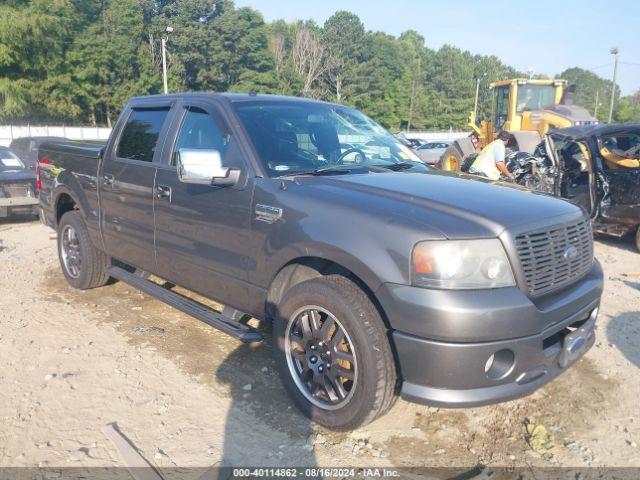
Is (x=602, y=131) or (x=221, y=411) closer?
(x=221, y=411)

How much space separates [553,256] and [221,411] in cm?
223

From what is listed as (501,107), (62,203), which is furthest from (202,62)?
(62,203)

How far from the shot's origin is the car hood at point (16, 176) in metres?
10.1

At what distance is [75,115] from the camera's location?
4444 centimetres

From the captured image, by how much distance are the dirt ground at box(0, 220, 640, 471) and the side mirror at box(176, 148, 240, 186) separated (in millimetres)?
1436

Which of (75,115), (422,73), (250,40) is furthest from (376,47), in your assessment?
(75,115)

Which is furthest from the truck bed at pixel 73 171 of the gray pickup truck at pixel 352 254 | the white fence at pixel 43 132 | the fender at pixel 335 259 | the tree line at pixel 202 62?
the white fence at pixel 43 132

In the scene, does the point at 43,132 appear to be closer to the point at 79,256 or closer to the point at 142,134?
the point at 79,256

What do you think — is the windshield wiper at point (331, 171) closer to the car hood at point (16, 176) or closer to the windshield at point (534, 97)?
the car hood at point (16, 176)

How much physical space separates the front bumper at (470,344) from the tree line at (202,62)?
23398 mm

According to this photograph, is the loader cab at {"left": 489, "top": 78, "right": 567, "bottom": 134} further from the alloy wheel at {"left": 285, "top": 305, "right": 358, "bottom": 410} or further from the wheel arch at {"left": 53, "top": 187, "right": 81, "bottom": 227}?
the alloy wheel at {"left": 285, "top": 305, "right": 358, "bottom": 410}

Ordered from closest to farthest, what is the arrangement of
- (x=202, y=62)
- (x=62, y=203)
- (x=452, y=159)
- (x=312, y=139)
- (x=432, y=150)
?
1. (x=312, y=139)
2. (x=62, y=203)
3. (x=452, y=159)
4. (x=432, y=150)
5. (x=202, y=62)

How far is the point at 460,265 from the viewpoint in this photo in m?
2.75

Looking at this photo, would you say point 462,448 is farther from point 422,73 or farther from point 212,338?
point 422,73
